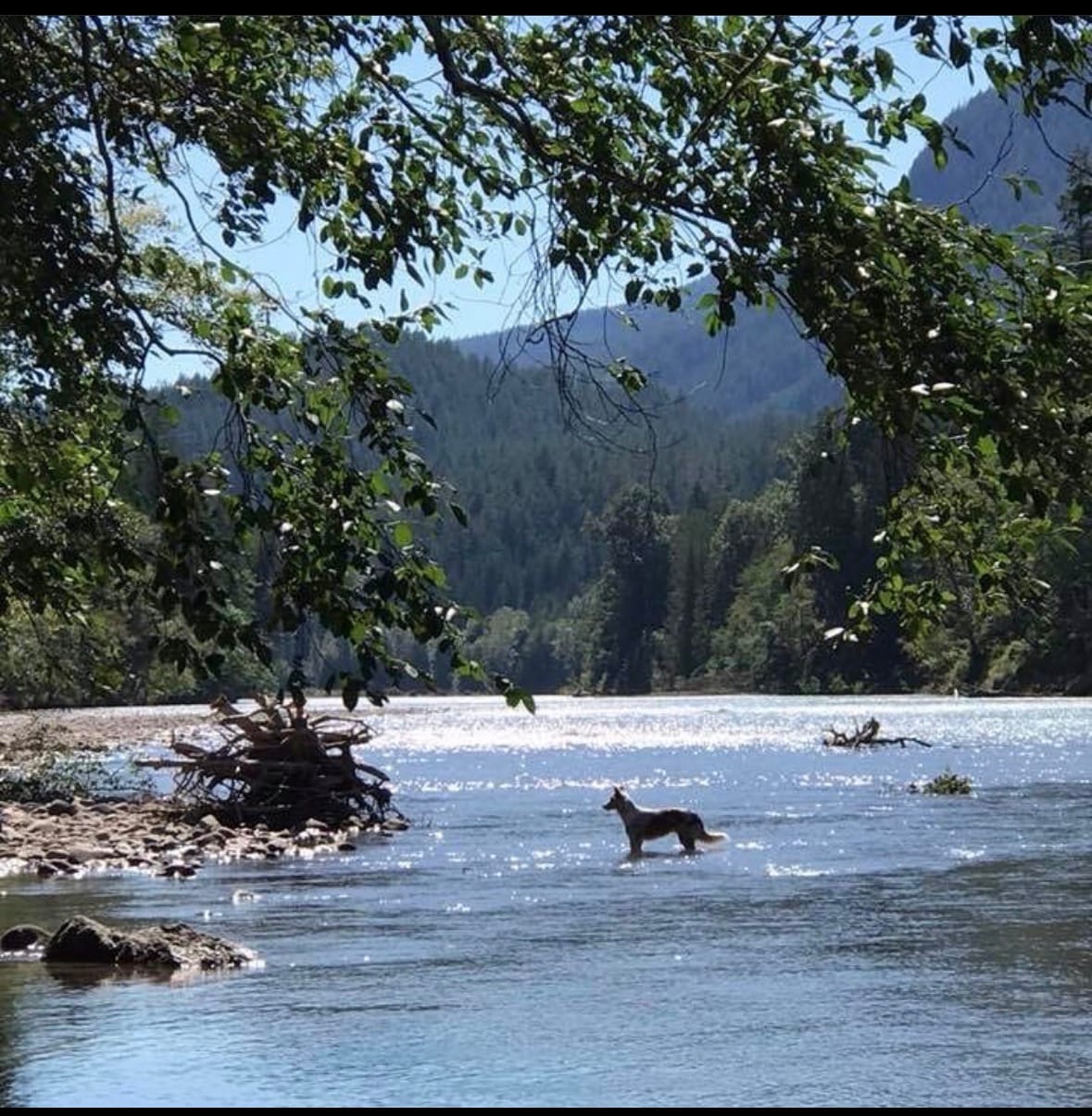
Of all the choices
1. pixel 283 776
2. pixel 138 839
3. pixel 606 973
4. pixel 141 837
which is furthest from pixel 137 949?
pixel 283 776

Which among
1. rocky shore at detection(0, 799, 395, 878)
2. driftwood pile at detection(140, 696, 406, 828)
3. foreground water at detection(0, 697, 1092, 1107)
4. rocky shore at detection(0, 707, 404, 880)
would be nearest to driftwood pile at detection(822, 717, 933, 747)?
foreground water at detection(0, 697, 1092, 1107)

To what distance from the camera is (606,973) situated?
1727 cm

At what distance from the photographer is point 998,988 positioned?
1617 cm

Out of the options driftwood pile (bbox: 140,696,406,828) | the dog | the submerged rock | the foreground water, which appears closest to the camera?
the foreground water

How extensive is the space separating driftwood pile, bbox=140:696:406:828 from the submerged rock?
15458mm

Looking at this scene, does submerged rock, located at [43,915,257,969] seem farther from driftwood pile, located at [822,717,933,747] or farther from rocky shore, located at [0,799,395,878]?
driftwood pile, located at [822,717,933,747]

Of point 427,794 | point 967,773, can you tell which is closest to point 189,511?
point 427,794

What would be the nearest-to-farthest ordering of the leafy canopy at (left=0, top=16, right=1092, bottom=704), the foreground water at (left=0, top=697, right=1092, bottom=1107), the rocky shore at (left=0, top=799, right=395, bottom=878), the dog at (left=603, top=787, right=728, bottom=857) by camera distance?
1. the leafy canopy at (left=0, top=16, right=1092, bottom=704)
2. the foreground water at (left=0, top=697, right=1092, bottom=1107)
3. the rocky shore at (left=0, top=799, right=395, bottom=878)
4. the dog at (left=603, top=787, right=728, bottom=857)

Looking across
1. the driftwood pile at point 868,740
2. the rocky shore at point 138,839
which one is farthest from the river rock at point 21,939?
the driftwood pile at point 868,740

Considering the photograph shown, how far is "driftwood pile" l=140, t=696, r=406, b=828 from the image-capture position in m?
33.6

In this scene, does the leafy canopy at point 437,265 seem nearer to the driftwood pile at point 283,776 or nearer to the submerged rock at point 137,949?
the submerged rock at point 137,949

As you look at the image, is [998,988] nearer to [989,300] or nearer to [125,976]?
[125,976]

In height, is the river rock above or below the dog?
below

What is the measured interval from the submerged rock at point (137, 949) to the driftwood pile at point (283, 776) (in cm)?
1546
